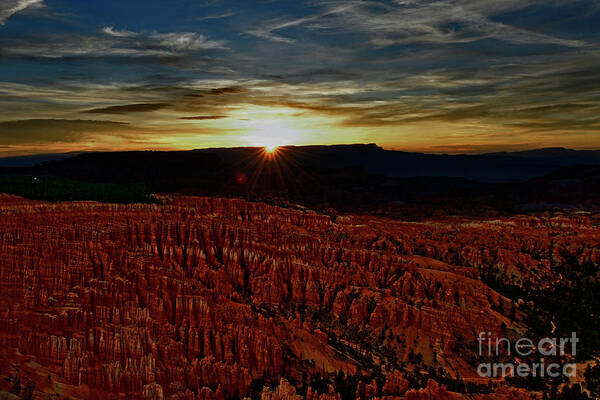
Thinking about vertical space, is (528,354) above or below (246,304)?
below

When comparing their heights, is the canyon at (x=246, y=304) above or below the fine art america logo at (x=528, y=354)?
above

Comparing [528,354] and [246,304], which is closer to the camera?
[246,304]

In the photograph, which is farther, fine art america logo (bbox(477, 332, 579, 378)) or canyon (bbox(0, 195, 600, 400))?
fine art america logo (bbox(477, 332, 579, 378))

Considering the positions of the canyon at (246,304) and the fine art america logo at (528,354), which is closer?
the canyon at (246,304)

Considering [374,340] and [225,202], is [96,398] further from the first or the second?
[225,202]
